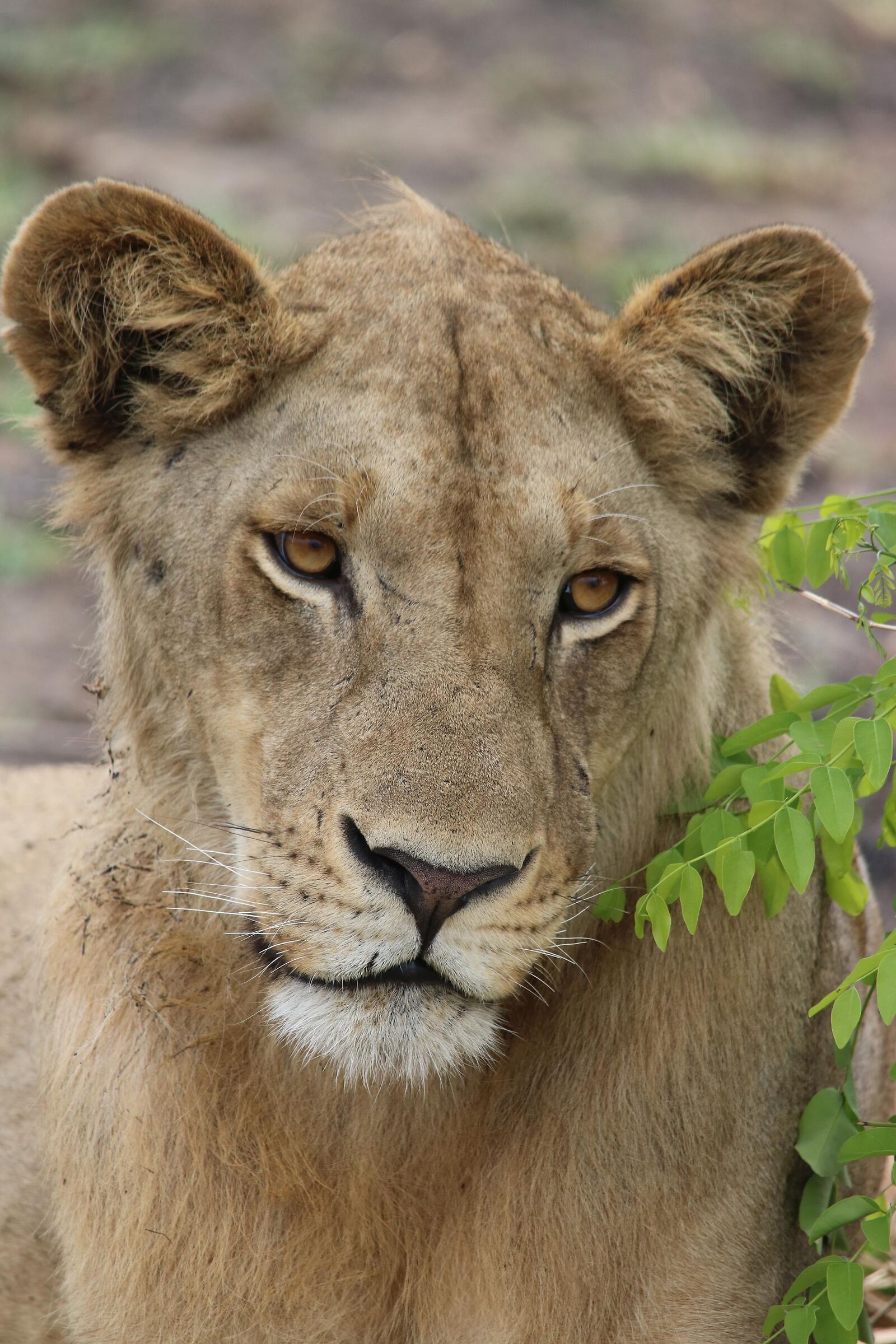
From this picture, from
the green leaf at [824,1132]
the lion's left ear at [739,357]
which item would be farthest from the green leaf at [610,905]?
the lion's left ear at [739,357]

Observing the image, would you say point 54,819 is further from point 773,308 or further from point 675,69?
point 675,69

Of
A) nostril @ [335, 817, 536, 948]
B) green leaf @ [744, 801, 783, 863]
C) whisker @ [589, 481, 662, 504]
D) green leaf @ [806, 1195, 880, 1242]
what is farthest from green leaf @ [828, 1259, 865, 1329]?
whisker @ [589, 481, 662, 504]

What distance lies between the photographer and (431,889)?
98.3 inches

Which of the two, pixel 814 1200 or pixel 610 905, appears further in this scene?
pixel 814 1200

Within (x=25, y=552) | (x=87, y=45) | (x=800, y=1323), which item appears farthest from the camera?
(x=87, y=45)

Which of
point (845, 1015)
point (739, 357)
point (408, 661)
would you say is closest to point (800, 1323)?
point (845, 1015)

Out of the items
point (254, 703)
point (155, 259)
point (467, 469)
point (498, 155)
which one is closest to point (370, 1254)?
point (254, 703)

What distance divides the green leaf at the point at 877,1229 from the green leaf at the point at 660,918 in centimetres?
61

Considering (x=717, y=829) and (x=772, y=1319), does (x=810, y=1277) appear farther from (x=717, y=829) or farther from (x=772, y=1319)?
(x=717, y=829)

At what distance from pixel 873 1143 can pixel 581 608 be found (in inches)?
41.9

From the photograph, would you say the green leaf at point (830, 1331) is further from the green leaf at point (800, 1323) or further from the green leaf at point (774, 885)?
the green leaf at point (774, 885)

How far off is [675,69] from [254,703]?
37.9ft

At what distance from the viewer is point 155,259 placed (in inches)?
117

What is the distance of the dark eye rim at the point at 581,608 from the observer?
2.97 m
